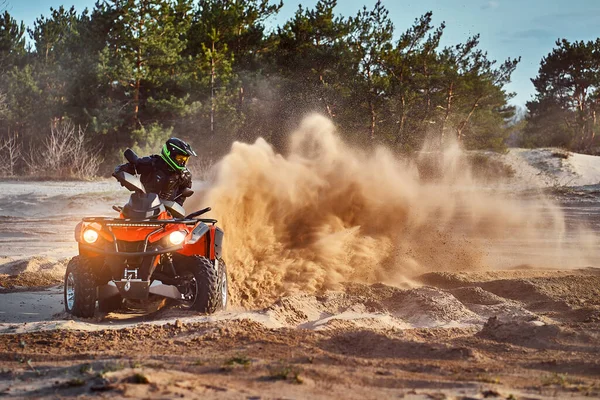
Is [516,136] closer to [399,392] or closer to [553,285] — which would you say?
[553,285]

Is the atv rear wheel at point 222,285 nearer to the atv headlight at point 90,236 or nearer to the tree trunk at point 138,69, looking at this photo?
the atv headlight at point 90,236

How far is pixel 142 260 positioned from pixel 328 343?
2073 millimetres

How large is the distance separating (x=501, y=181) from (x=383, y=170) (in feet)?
61.2

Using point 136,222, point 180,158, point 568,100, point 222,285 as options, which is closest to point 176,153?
point 180,158

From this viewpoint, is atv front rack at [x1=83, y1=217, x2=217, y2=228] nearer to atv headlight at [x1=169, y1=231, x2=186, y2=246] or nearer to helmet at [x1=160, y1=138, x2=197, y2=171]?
atv headlight at [x1=169, y1=231, x2=186, y2=246]

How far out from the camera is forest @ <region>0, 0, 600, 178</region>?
34.0 metres

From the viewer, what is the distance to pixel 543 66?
5016 centimetres

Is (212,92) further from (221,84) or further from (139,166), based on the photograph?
(139,166)

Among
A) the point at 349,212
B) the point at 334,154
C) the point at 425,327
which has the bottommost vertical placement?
the point at 425,327

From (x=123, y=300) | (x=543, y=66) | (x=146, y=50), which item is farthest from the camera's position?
(x=543, y=66)

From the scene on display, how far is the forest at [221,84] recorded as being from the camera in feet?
112

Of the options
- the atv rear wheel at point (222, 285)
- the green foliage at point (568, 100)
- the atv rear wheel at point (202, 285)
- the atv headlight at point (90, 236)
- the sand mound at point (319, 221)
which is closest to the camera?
the atv headlight at point (90, 236)

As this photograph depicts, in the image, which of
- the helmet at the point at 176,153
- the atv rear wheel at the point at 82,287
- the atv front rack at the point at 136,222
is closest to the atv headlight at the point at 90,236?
the atv front rack at the point at 136,222

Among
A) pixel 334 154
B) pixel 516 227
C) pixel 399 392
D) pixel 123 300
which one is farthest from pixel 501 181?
pixel 399 392
